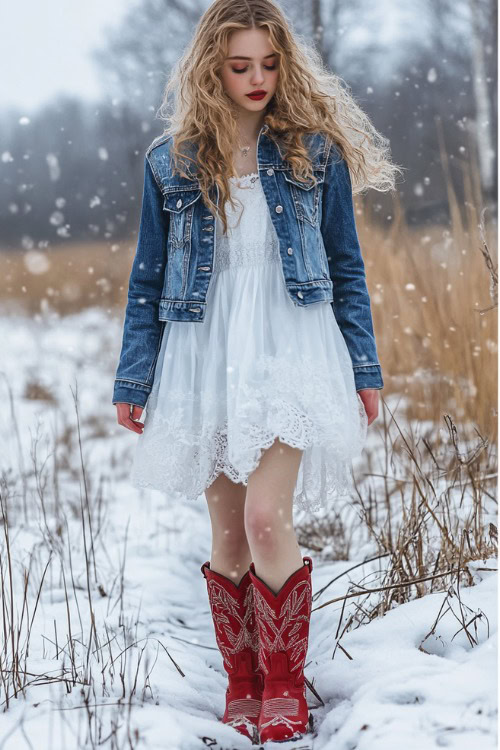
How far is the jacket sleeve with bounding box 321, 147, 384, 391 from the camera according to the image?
5.92 feet

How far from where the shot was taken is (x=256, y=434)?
160 cm

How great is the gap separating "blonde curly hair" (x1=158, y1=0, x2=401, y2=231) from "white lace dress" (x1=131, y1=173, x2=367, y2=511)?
84 mm

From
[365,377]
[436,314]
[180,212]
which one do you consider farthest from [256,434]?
[436,314]

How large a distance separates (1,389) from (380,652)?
16.3 ft

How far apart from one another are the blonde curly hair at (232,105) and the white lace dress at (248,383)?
0.08 metres

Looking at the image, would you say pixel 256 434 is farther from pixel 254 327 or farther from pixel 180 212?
pixel 180 212

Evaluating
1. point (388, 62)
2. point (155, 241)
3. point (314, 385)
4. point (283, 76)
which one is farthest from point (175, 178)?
point (388, 62)

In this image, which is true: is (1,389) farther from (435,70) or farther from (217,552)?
(217,552)

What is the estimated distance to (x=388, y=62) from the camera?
5488 mm

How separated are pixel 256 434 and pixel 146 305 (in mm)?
476

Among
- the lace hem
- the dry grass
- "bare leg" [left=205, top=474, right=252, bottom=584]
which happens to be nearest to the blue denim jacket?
the lace hem

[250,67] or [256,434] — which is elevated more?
[250,67]

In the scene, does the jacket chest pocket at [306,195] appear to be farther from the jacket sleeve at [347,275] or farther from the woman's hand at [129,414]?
the woman's hand at [129,414]

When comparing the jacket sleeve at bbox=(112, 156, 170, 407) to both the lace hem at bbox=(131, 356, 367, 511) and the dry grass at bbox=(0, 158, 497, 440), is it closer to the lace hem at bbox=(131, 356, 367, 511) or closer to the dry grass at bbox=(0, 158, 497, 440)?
the lace hem at bbox=(131, 356, 367, 511)
